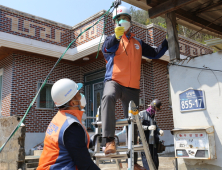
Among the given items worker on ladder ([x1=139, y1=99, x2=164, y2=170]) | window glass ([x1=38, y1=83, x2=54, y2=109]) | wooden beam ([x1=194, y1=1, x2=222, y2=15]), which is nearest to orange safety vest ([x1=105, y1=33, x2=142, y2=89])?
worker on ladder ([x1=139, y1=99, x2=164, y2=170])

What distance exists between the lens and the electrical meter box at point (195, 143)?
4156 mm

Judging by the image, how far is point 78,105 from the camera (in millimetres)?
2885

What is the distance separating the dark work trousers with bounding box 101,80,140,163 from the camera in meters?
3.35

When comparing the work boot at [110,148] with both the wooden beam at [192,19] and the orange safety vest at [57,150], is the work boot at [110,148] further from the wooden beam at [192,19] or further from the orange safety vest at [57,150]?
the wooden beam at [192,19]

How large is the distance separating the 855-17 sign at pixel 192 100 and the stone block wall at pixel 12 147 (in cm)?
374

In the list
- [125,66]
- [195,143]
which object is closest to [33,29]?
[125,66]

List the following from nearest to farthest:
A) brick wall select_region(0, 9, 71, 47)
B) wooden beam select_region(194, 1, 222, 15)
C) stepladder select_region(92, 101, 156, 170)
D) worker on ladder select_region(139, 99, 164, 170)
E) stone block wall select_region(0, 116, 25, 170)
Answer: stepladder select_region(92, 101, 156, 170) → wooden beam select_region(194, 1, 222, 15) → worker on ladder select_region(139, 99, 164, 170) → stone block wall select_region(0, 116, 25, 170) → brick wall select_region(0, 9, 71, 47)

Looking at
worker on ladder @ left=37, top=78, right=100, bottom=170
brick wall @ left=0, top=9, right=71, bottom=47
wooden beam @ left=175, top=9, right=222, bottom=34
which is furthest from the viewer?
brick wall @ left=0, top=9, right=71, bottom=47

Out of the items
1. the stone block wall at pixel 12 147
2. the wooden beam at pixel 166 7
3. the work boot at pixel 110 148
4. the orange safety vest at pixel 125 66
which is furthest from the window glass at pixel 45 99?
the work boot at pixel 110 148

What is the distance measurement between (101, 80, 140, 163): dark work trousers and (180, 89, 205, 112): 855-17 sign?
1.20m

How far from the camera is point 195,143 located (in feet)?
14.0

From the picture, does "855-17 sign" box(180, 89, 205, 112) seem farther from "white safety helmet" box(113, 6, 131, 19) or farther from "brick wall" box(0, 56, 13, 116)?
"brick wall" box(0, 56, 13, 116)

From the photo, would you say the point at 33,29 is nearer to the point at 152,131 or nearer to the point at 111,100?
the point at 152,131

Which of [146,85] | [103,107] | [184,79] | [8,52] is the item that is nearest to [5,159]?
[103,107]
